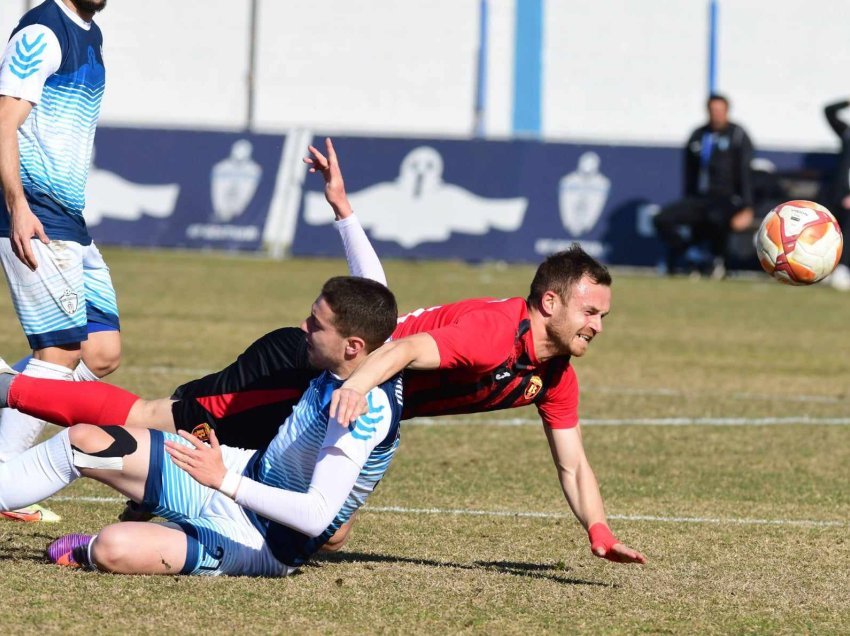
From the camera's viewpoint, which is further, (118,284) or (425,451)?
(118,284)

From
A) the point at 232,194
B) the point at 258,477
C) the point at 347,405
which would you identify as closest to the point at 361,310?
the point at 347,405

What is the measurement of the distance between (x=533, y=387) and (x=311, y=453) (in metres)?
0.94

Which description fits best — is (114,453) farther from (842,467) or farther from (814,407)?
(814,407)

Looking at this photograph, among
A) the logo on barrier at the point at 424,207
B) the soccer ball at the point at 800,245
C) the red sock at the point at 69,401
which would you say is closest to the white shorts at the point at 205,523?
the red sock at the point at 69,401

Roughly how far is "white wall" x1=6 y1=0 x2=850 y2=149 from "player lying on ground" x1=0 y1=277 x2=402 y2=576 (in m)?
28.5

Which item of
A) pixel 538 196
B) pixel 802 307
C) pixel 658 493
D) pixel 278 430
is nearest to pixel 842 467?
pixel 658 493

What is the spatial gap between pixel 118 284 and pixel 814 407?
9552 millimetres

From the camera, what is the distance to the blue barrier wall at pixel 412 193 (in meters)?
22.1

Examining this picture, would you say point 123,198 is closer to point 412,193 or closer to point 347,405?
point 412,193

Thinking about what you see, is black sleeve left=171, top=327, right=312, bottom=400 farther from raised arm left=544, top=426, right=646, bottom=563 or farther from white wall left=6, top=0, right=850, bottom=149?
white wall left=6, top=0, right=850, bottom=149

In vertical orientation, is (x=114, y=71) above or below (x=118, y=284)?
above

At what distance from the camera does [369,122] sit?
3450 centimetres

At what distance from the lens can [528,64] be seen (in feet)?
113

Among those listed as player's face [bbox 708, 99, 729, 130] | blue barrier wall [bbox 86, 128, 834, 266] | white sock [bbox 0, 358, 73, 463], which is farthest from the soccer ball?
blue barrier wall [bbox 86, 128, 834, 266]
